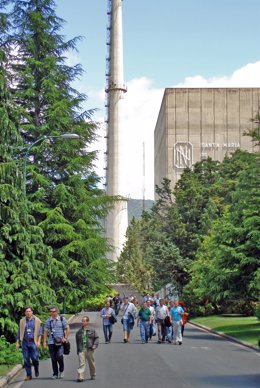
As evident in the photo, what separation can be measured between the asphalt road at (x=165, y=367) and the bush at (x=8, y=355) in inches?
26.6

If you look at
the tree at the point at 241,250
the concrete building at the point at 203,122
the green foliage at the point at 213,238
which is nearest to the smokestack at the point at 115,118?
the green foliage at the point at 213,238

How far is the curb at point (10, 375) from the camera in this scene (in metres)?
15.6

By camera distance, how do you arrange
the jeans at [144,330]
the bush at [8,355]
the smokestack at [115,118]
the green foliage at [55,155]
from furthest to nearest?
the smokestack at [115,118]
the green foliage at [55,155]
the jeans at [144,330]
the bush at [8,355]

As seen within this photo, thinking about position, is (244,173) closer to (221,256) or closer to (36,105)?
(221,256)

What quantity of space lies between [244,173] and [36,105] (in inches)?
475

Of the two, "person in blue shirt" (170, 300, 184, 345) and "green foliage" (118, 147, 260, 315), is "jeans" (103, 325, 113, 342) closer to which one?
"person in blue shirt" (170, 300, 184, 345)

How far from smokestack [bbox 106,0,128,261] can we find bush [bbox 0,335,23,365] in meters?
73.7

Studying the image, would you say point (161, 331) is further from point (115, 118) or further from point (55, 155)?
point (115, 118)

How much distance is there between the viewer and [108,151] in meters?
96.4

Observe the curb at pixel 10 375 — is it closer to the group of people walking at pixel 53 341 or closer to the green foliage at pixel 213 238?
the group of people walking at pixel 53 341

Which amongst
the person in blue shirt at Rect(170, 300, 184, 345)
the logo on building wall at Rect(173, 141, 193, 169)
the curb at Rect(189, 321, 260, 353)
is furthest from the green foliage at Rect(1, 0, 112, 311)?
the logo on building wall at Rect(173, 141, 193, 169)

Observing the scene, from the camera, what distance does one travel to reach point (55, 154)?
39.5m

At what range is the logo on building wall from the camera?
109938mm

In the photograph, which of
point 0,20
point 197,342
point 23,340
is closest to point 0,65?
point 0,20
